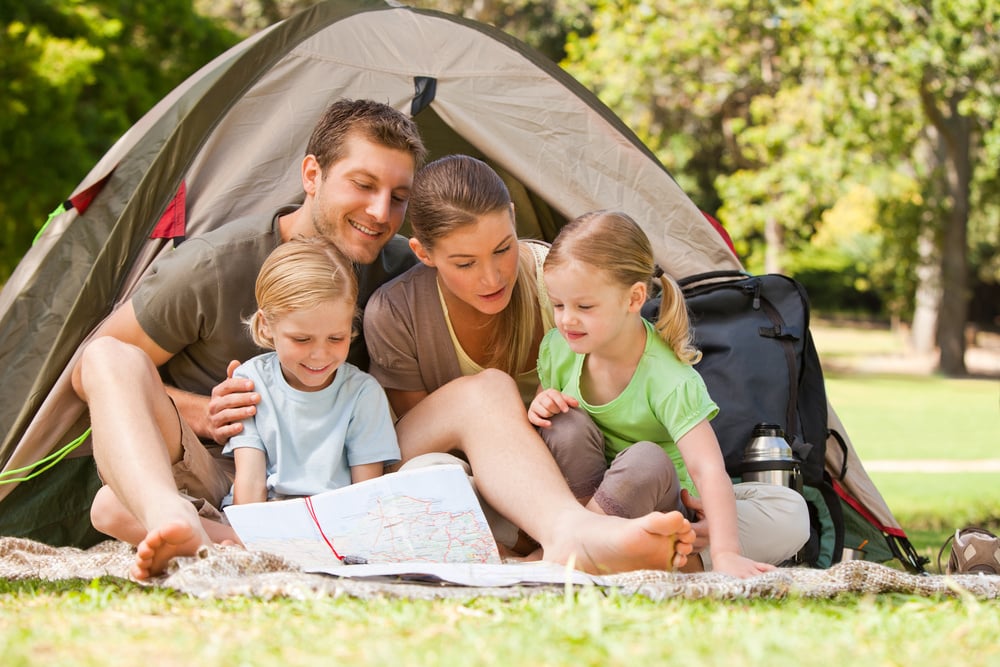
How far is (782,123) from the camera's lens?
13.4 m

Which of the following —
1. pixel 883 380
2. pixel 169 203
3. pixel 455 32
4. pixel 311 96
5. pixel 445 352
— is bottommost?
pixel 883 380

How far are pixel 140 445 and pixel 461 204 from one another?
0.83 m

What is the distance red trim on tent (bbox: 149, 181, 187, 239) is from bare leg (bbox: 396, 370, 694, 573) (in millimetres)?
822

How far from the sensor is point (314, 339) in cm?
244

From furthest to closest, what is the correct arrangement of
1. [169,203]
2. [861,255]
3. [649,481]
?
[861,255] → [169,203] → [649,481]

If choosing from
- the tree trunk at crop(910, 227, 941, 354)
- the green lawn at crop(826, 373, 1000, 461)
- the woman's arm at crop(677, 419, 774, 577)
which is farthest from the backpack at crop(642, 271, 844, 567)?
the tree trunk at crop(910, 227, 941, 354)

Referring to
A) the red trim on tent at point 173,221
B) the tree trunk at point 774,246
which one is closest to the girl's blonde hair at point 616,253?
the red trim on tent at point 173,221

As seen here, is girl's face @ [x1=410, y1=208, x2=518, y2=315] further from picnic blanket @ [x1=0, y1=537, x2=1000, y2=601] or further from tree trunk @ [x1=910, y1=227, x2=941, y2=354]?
tree trunk @ [x1=910, y1=227, x2=941, y2=354]

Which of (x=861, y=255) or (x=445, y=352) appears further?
(x=861, y=255)

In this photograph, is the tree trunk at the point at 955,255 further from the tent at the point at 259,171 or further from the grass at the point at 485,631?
the grass at the point at 485,631

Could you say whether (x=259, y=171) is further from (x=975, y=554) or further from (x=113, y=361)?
(x=975, y=554)

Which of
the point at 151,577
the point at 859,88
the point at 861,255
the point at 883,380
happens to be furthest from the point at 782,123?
the point at 151,577

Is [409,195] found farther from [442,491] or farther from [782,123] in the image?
[782,123]

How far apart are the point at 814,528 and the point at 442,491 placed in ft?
3.31
